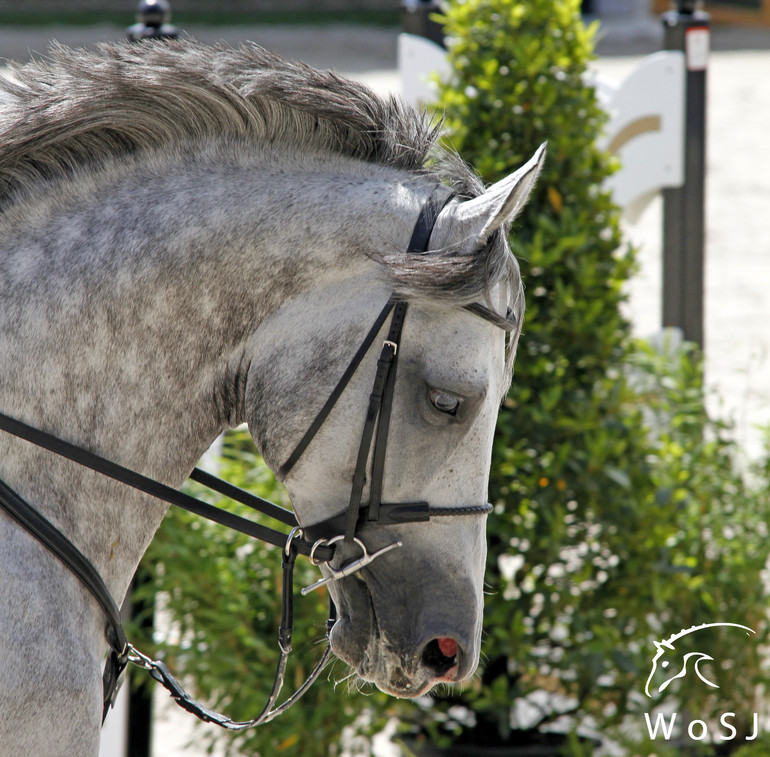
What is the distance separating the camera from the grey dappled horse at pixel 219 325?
1.72m

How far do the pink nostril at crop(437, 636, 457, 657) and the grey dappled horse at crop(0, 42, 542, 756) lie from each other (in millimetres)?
22

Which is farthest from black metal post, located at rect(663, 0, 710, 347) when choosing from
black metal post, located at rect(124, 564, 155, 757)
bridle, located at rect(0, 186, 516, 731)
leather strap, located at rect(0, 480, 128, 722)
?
leather strap, located at rect(0, 480, 128, 722)

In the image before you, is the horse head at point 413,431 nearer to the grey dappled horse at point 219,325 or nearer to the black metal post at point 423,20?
the grey dappled horse at point 219,325

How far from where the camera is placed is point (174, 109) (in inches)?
71.6

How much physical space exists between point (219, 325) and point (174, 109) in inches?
16.0

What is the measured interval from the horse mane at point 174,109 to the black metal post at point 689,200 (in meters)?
2.89

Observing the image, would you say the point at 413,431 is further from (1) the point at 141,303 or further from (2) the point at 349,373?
(1) the point at 141,303

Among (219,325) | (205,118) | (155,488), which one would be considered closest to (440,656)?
(155,488)

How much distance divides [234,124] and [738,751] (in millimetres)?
2613

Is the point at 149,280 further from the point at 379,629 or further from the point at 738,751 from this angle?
the point at 738,751

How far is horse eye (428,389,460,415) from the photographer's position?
1731mm

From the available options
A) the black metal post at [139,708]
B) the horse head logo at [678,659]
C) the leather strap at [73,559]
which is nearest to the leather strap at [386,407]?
the leather strap at [73,559]

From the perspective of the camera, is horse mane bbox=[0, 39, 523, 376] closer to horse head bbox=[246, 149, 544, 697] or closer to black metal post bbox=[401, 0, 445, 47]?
horse head bbox=[246, 149, 544, 697]

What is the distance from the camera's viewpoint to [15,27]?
19094 mm
